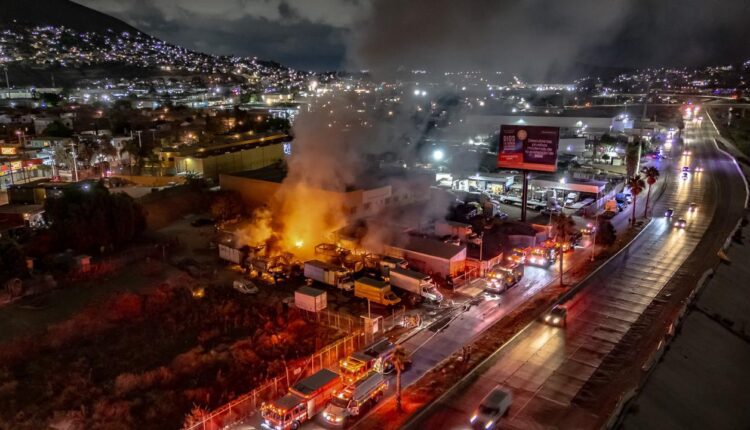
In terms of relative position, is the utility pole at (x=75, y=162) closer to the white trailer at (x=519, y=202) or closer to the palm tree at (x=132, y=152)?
the palm tree at (x=132, y=152)

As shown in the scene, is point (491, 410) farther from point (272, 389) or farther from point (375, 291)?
point (375, 291)

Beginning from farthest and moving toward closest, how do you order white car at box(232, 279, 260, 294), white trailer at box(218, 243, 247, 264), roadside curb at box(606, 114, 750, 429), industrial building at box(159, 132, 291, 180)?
industrial building at box(159, 132, 291, 180) → white trailer at box(218, 243, 247, 264) → white car at box(232, 279, 260, 294) → roadside curb at box(606, 114, 750, 429)

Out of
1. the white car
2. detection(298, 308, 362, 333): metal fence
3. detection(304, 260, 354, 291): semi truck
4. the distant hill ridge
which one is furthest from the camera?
the distant hill ridge

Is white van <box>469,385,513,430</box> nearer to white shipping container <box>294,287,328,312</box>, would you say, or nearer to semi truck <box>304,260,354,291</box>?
→ white shipping container <box>294,287,328,312</box>

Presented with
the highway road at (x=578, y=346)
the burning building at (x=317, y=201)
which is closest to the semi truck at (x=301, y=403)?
the highway road at (x=578, y=346)

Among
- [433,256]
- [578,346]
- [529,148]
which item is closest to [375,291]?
[433,256]

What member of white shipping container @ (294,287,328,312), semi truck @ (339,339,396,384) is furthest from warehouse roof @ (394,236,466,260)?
semi truck @ (339,339,396,384)
